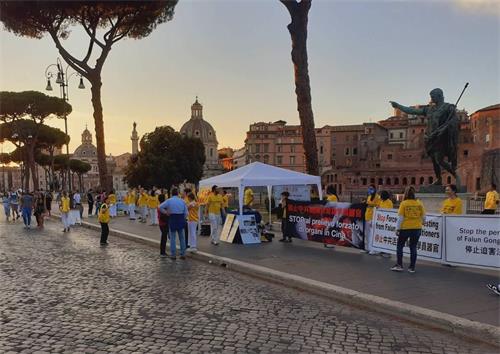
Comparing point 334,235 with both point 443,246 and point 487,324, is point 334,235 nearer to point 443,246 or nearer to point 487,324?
point 443,246

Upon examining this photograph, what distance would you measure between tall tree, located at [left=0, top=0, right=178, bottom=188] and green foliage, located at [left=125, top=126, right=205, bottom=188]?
3074 centimetres

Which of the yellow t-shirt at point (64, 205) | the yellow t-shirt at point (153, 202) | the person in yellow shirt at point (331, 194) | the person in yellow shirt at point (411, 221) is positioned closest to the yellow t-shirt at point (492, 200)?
the person in yellow shirt at point (331, 194)

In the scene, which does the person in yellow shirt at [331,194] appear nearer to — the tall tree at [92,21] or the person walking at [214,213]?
the person walking at [214,213]

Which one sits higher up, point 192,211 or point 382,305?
point 192,211

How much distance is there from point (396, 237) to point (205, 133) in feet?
374

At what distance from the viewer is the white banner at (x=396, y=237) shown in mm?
9000

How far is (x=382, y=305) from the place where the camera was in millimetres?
6352

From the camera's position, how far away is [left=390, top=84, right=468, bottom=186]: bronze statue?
1335 cm

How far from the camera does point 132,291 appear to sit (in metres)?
7.43

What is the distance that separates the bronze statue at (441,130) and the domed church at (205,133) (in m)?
107

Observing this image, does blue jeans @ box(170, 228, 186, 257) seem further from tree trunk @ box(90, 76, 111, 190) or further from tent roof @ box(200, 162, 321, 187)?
tree trunk @ box(90, 76, 111, 190)

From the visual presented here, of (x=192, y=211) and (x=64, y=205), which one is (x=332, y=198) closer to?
(x=192, y=211)

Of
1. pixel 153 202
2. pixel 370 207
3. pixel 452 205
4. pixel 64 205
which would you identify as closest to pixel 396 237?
pixel 370 207

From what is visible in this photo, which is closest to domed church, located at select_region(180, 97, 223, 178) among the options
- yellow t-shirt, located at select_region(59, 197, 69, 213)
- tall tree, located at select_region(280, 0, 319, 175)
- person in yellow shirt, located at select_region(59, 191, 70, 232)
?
person in yellow shirt, located at select_region(59, 191, 70, 232)
